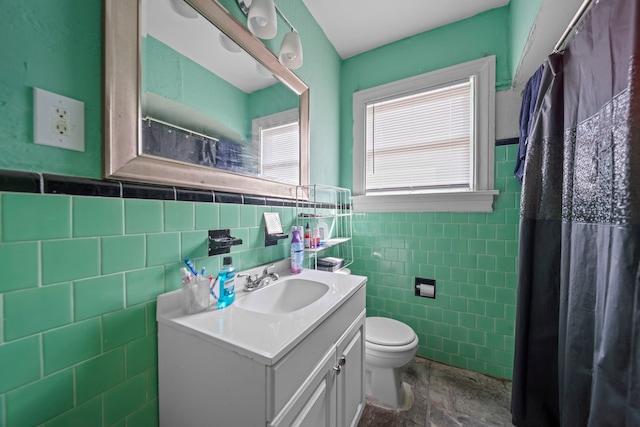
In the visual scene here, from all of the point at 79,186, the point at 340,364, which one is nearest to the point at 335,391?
the point at 340,364

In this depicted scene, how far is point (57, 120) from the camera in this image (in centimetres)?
54

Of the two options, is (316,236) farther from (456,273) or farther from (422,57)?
(422,57)

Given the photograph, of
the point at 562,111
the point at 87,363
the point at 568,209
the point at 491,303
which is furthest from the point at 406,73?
the point at 87,363

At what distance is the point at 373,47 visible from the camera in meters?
1.89

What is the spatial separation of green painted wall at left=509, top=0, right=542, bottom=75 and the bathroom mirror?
1.20 meters

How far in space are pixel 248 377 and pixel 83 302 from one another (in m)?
0.47

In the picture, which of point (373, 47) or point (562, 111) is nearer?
point (562, 111)

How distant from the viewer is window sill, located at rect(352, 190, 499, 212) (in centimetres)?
154

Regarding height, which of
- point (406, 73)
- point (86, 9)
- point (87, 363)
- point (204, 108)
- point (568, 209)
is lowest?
point (87, 363)

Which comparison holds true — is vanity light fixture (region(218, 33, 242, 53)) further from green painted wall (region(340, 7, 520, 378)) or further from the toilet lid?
the toilet lid

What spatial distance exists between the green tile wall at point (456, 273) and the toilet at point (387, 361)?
0.45m

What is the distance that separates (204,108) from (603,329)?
1507 mm

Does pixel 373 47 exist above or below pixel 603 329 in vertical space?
above

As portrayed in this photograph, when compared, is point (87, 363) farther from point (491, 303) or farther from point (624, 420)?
point (491, 303)
